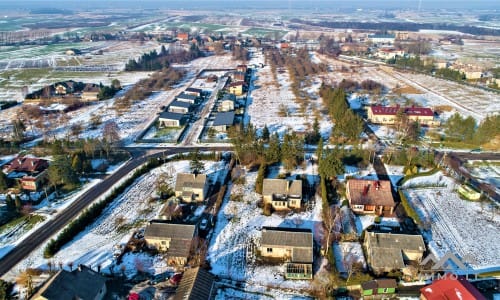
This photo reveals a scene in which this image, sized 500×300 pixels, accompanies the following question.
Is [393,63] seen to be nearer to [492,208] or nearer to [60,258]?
[492,208]

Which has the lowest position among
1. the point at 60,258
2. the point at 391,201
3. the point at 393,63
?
the point at 60,258

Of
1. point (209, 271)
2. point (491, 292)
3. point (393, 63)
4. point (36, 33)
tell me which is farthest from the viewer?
point (36, 33)

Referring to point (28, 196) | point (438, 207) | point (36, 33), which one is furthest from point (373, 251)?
point (36, 33)

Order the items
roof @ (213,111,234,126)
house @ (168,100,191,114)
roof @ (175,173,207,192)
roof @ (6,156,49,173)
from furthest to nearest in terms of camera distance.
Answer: house @ (168,100,191,114) < roof @ (213,111,234,126) < roof @ (6,156,49,173) < roof @ (175,173,207,192)

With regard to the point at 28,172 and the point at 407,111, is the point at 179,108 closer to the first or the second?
the point at 28,172

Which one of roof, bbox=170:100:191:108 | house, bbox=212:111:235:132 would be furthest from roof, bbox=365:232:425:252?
roof, bbox=170:100:191:108

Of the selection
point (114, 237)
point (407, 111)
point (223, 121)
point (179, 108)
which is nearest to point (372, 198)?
point (114, 237)

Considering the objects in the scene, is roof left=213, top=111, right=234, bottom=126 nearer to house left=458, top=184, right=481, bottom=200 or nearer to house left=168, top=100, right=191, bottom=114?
house left=168, top=100, right=191, bottom=114

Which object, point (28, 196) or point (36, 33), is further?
point (36, 33)
